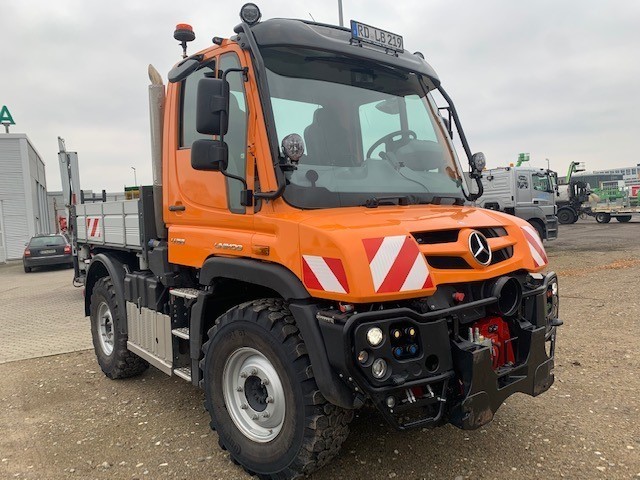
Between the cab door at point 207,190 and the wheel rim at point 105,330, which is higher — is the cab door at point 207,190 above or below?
above

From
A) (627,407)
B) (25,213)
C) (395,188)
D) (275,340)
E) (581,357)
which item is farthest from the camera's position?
(25,213)

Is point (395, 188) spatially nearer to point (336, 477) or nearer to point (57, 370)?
point (336, 477)

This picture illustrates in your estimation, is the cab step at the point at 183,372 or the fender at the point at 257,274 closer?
the fender at the point at 257,274

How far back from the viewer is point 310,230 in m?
2.69

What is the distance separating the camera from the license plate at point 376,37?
137 inches

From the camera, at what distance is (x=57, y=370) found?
5582mm

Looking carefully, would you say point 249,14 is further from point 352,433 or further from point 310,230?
point 352,433

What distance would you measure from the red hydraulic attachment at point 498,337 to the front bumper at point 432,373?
0.32 feet

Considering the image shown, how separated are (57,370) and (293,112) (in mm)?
4300

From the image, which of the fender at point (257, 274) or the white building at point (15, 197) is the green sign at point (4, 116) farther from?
the fender at point (257, 274)

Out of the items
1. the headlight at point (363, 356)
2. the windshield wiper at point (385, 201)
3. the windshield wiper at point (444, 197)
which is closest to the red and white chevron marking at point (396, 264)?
the headlight at point (363, 356)

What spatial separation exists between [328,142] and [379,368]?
1.50m

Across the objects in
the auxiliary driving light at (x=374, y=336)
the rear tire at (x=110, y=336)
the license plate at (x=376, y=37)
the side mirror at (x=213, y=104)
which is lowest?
the rear tire at (x=110, y=336)

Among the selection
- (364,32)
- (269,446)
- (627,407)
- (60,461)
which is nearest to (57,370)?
(60,461)
